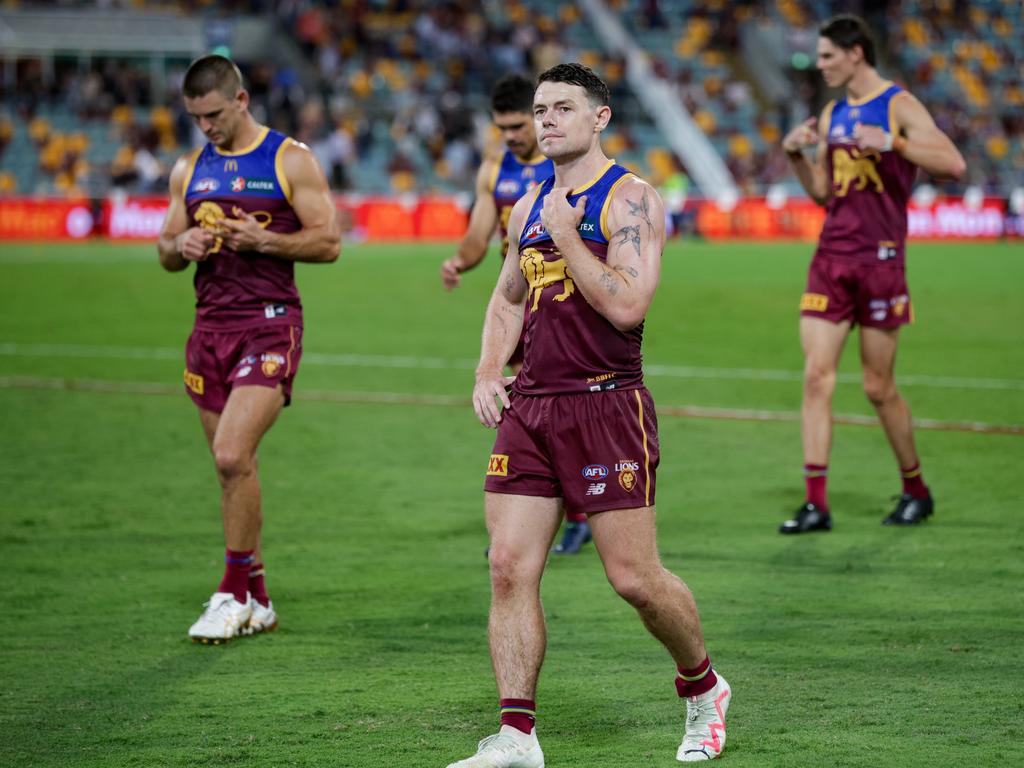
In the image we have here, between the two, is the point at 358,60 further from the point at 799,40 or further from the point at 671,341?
the point at 671,341

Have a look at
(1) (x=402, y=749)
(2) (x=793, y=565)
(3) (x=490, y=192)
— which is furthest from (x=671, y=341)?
(1) (x=402, y=749)

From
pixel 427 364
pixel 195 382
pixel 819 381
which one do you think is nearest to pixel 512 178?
pixel 819 381

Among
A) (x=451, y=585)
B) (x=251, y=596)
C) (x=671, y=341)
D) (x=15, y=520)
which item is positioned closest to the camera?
(x=251, y=596)

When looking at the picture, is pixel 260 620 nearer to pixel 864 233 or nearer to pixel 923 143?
pixel 864 233

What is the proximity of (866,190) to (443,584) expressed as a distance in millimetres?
3575

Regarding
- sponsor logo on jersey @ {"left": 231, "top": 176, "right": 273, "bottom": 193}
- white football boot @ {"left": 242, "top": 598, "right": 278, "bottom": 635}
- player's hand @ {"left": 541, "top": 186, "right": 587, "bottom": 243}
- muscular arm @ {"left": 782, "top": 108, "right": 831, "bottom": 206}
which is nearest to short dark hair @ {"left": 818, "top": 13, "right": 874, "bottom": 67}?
muscular arm @ {"left": 782, "top": 108, "right": 831, "bottom": 206}

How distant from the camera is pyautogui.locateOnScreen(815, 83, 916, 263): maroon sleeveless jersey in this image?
9.05 metres

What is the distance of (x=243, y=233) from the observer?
23.0 feet

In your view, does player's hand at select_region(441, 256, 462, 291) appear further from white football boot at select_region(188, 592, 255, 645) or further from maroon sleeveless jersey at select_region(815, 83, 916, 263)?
white football boot at select_region(188, 592, 255, 645)

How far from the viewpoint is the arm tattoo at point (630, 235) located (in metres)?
5.03

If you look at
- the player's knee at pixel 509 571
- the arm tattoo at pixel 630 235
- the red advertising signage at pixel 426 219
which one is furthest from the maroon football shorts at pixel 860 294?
the red advertising signage at pixel 426 219

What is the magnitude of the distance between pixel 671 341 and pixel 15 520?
10.4 m

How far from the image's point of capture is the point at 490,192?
Result: 9320mm

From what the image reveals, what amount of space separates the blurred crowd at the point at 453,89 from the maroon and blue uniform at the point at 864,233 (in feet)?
97.3
